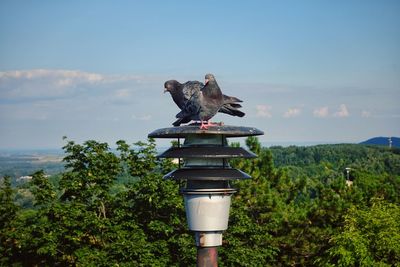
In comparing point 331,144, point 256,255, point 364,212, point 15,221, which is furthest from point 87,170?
point 331,144

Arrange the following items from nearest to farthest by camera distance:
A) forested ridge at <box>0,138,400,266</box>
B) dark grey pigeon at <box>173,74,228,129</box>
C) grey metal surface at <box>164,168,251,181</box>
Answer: grey metal surface at <box>164,168,251,181</box>
dark grey pigeon at <box>173,74,228,129</box>
forested ridge at <box>0,138,400,266</box>

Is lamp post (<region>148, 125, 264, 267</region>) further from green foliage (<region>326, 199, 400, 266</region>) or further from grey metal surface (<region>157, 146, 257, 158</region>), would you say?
green foliage (<region>326, 199, 400, 266</region>)

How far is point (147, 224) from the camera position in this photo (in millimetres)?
19844

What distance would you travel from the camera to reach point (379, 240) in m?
19.0

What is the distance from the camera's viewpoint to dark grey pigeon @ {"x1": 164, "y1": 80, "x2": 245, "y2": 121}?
25.9ft

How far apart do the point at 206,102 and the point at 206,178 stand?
969mm

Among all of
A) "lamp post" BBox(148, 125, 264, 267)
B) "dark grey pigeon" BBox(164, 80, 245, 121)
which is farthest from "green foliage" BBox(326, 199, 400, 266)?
"lamp post" BBox(148, 125, 264, 267)

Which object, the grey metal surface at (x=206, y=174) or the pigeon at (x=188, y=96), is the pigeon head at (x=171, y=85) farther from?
the grey metal surface at (x=206, y=174)

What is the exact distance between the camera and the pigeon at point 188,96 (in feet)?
25.9

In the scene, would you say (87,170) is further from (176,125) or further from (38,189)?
(176,125)

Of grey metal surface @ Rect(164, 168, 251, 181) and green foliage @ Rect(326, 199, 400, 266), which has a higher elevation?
grey metal surface @ Rect(164, 168, 251, 181)

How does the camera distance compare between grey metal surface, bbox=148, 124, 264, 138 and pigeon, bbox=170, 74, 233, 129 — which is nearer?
grey metal surface, bbox=148, 124, 264, 138

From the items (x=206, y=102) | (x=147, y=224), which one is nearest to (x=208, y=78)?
(x=206, y=102)

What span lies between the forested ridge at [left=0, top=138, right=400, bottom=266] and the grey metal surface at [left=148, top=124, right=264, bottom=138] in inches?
443
